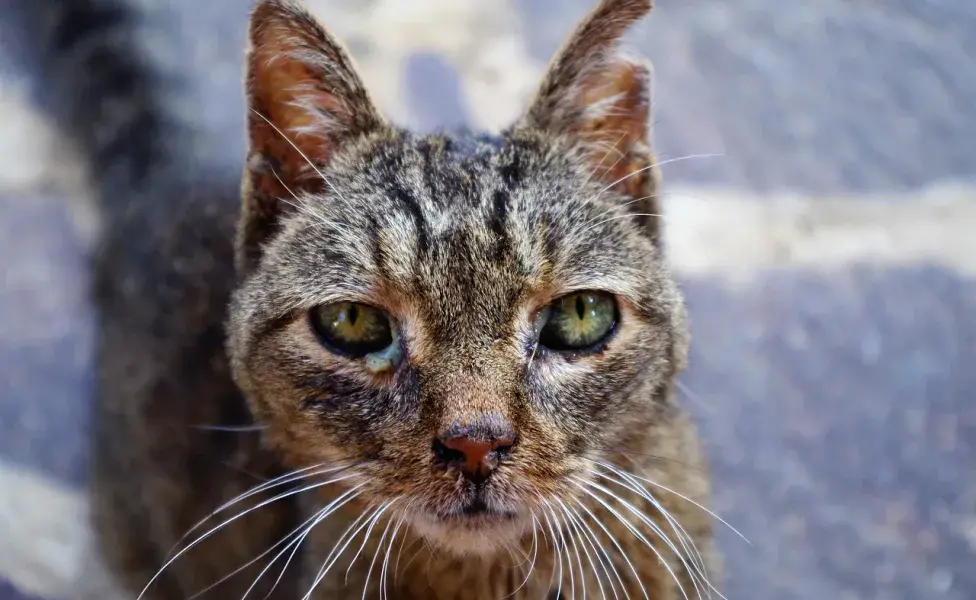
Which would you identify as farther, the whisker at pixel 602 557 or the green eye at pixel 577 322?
the whisker at pixel 602 557

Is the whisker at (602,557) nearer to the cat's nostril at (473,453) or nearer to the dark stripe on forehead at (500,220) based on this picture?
the cat's nostril at (473,453)

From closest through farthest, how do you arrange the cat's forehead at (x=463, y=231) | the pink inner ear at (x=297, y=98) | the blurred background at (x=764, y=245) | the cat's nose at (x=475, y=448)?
the cat's nose at (x=475, y=448), the cat's forehead at (x=463, y=231), the pink inner ear at (x=297, y=98), the blurred background at (x=764, y=245)

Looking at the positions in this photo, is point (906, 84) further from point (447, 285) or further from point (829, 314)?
point (447, 285)

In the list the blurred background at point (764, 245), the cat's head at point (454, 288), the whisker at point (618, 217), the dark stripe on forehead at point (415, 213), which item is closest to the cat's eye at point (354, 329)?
the cat's head at point (454, 288)

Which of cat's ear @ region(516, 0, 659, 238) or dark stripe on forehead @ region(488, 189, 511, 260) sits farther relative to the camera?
cat's ear @ region(516, 0, 659, 238)

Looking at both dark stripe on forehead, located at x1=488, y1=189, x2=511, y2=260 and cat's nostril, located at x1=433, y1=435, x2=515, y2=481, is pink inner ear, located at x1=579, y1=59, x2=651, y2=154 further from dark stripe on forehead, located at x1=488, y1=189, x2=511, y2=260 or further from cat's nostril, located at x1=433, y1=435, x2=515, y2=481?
cat's nostril, located at x1=433, y1=435, x2=515, y2=481

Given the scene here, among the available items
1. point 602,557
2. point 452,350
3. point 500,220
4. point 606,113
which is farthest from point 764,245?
point 452,350

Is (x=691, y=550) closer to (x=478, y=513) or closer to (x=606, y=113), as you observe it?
(x=478, y=513)

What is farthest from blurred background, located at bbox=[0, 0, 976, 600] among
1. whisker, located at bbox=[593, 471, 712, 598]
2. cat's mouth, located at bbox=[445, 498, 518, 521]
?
cat's mouth, located at bbox=[445, 498, 518, 521]
